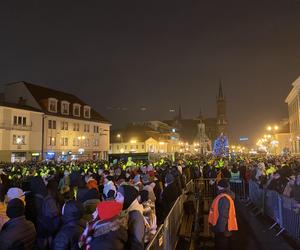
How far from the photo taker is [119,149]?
3656 inches

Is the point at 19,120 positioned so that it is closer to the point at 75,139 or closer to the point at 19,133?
the point at 19,133

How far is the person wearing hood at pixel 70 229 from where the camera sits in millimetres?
4867

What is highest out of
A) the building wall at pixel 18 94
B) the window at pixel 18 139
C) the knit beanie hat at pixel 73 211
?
the building wall at pixel 18 94

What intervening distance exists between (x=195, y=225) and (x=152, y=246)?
7041 mm

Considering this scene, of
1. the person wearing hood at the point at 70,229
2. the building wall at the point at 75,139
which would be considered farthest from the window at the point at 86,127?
the person wearing hood at the point at 70,229

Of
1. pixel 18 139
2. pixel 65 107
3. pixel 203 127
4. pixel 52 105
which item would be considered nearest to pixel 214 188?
pixel 18 139

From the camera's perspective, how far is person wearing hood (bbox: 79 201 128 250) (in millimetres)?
4129

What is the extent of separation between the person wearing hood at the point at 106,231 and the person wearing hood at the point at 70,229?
1.43 ft

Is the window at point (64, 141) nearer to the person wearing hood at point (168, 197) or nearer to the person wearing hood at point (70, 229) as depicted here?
the person wearing hood at point (168, 197)

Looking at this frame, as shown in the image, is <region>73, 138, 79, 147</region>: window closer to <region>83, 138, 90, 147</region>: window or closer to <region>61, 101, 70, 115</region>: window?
<region>83, 138, 90, 147</region>: window

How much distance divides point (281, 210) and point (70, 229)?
26.7 feet

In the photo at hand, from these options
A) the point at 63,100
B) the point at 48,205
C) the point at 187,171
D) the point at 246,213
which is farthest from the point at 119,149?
the point at 48,205

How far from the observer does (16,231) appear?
4.77m

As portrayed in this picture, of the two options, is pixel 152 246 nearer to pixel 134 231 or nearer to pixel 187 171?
pixel 134 231
